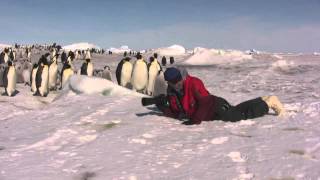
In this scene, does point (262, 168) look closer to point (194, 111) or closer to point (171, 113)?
point (194, 111)

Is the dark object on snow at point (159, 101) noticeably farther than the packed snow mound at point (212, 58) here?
No

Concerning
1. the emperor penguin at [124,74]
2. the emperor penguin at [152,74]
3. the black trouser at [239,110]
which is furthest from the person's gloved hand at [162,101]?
the emperor penguin at [124,74]

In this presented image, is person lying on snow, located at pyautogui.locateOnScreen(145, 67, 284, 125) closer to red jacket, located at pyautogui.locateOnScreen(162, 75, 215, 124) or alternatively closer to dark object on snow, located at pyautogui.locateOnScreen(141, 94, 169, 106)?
red jacket, located at pyautogui.locateOnScreen(162, 75, 215, 124)

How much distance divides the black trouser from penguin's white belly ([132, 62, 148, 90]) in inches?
333

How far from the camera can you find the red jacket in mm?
6270

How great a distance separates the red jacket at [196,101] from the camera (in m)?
6.27

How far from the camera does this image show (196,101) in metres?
6.39

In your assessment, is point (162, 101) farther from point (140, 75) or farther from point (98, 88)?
point (140, 75)

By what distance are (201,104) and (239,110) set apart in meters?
0.58

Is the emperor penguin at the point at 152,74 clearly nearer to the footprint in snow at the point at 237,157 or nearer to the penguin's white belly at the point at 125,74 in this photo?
the penguin's white belly at the point at 125,74

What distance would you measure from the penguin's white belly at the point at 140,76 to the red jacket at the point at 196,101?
8210 millimetres

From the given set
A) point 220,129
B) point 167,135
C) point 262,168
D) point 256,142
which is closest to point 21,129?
point 167,135

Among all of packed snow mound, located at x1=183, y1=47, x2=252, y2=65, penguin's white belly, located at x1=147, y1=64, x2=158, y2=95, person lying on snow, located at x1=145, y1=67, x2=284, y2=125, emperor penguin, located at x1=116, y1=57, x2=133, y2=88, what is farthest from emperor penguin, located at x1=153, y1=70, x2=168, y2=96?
packed snow mound, located at x1=183, y1=47, x2=252, y2=65

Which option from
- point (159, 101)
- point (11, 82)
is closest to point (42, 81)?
point (11, 82)
